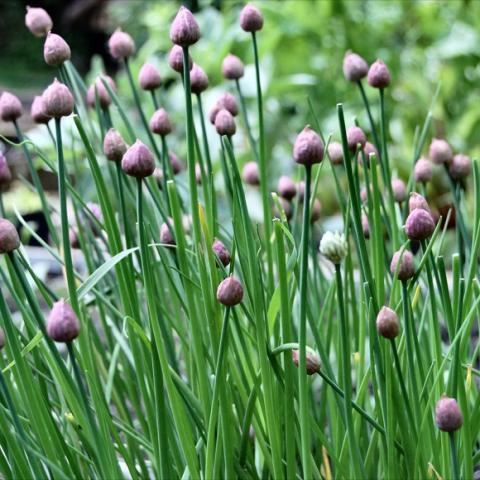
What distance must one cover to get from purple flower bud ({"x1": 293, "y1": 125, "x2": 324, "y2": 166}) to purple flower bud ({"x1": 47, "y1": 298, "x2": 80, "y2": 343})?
0.14m

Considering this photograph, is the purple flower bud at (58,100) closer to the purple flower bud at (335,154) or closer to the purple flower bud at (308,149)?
the purple flower bud at (308,149)

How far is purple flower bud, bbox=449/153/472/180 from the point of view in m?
0.71

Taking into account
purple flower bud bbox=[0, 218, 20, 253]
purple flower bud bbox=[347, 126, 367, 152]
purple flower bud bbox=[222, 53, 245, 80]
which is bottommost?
purple flower bud bbox=[347, 126, 367, 152]

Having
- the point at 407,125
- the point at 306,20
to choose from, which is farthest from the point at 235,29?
the point at 407,125

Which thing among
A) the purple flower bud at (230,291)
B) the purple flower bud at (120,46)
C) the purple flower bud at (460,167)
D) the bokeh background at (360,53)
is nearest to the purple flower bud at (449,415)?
the purple flower bud at (230,291)

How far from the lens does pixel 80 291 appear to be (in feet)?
1.55

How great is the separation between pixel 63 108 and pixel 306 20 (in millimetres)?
1762

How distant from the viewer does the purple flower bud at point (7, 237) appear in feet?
1.38

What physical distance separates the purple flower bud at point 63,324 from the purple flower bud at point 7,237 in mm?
56

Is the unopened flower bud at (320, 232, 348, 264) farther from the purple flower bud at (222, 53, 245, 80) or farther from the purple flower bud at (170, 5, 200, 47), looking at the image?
the purple flower bud at (222, 53, 245, 80)

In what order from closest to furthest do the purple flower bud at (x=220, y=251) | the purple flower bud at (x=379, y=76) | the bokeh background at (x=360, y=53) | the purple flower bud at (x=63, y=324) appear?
the purple flower bud at (x=63, y=324) → the purple flower bud at (x=220, y=251) → the purple flower bud at (x=379, y=76) → the bokeh background at (x=360, y=53)

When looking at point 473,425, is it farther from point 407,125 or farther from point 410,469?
point 407,125

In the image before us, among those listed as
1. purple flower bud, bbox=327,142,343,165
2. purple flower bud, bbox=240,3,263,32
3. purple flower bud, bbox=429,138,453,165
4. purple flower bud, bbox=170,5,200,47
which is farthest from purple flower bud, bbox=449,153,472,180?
purple flower bud, bbox=170,5,200,47

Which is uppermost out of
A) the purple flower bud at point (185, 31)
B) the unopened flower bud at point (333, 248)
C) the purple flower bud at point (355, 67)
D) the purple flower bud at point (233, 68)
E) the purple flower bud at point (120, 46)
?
the purple flower bud at point (185, 31)
